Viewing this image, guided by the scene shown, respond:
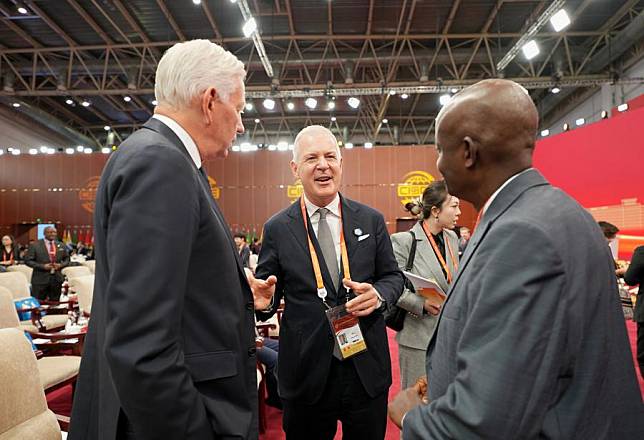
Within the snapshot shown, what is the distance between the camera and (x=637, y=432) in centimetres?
87

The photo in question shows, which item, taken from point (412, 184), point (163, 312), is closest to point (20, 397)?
point (163, 312)

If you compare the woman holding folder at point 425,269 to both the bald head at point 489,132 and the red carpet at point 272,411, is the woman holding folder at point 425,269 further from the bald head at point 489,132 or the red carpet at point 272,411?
the bald head at point 489,132

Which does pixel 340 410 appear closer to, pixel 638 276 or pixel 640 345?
pixel 638 276

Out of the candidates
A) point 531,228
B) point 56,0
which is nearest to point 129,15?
point 56,0

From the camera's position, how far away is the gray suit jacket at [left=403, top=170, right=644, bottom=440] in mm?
764

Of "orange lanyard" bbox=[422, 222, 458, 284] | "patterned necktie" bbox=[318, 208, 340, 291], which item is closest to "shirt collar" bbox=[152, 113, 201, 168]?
"patterned necktie" bbox=[318, 208, 340, 291]

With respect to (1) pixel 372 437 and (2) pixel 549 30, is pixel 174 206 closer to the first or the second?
(1) pixel 372 437

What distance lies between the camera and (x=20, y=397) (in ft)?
6.00

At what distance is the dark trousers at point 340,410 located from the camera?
5.82ft

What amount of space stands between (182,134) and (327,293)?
0.92 metres

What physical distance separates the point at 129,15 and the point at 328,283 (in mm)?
10810

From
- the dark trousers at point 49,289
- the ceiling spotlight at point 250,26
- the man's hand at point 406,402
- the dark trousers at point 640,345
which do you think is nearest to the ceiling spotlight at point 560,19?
the ceiling spotlight at point 250,26

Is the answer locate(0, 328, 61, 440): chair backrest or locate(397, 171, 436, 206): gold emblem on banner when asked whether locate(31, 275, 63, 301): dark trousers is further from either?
locate(397, 171, 436, 206): gold emblem on banner

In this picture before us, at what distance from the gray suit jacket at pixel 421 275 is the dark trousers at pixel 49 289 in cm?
687
